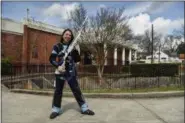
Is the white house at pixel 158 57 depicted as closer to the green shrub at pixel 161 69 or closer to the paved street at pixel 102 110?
the green shrub at pixel 161 69

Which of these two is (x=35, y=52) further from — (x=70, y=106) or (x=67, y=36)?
(x=67, y=36)

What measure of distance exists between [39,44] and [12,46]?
3.54 meters

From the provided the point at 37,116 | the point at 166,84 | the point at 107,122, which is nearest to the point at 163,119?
the point at 107,122

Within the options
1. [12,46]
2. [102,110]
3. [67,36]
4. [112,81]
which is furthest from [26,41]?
[67,36]

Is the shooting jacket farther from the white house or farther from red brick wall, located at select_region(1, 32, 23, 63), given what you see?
the white house

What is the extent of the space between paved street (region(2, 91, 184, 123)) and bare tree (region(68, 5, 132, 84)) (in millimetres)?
11794

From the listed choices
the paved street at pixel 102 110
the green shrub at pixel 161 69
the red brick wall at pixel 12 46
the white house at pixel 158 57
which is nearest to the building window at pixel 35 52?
the red brick wall at pixel 12 46

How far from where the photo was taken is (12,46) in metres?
24.6

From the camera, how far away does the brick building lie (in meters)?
23.6

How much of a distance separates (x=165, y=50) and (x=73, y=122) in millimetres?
84297

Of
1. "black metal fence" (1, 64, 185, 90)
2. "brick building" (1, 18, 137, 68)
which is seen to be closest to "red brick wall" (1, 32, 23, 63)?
"brick building" (1, 18, 137, 68)

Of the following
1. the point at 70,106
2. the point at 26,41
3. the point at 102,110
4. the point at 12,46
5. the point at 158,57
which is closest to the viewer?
the point at 102,110

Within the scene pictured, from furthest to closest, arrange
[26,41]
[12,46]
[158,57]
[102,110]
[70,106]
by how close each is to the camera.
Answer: [158,57] → [26,41] → [12,46] → [70,106] → [102,110]

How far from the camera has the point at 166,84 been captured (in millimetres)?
11742
